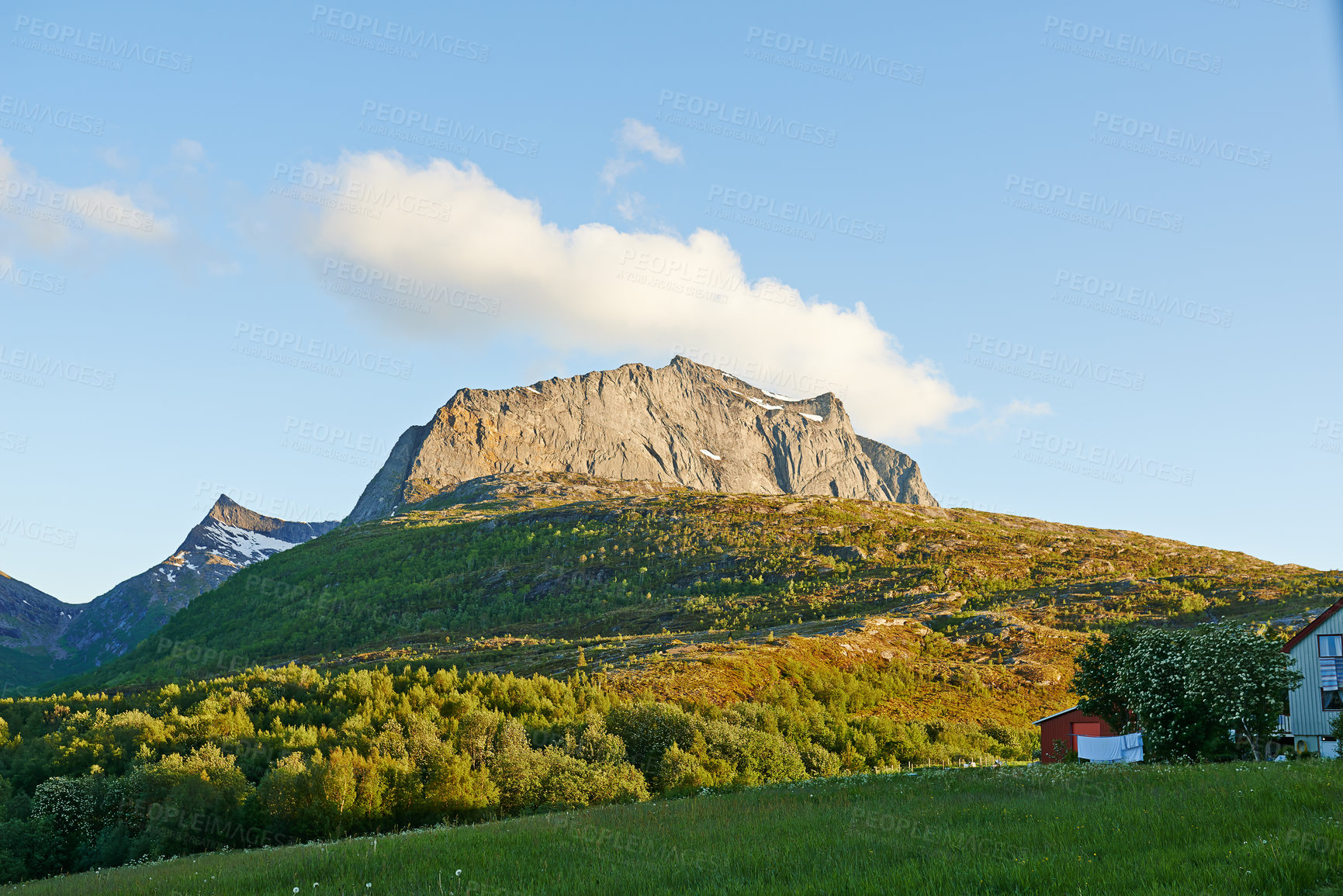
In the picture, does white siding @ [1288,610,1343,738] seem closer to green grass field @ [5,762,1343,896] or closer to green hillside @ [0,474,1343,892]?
green hillside @ [0,474,1343,892]

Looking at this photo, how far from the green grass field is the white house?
91.5 feet

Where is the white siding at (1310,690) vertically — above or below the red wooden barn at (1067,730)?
above

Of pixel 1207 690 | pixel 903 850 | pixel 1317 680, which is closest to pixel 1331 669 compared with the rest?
pixel 1317 680

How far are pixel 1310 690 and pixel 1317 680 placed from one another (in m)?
0.80

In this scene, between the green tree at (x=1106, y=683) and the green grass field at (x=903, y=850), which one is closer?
the green grass field at (x=903, y=850)

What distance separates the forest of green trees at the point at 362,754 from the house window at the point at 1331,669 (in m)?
21.2

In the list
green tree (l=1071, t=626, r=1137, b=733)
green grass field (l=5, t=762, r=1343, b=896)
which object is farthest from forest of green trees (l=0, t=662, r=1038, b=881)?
green grass field (l=5, t=762, r=1343, b=896)

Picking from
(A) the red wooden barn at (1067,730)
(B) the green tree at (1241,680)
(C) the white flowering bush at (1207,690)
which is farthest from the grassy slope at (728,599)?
(B) the green tree at (1241,680)

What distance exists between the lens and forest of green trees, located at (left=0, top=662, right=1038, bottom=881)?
124ft

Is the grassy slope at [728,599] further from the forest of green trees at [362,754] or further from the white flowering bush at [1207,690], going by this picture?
the white flowering bush at [1207,690]

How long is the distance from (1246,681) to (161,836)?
5122 centimetres

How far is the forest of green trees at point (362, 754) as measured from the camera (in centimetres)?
3781

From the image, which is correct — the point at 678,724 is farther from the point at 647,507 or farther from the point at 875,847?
the point at 647,507

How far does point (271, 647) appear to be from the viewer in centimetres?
13512
